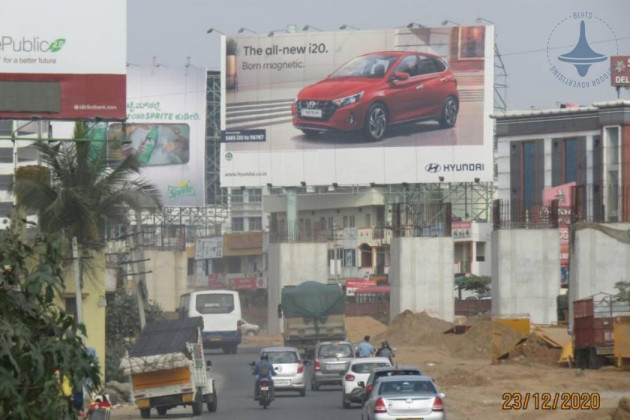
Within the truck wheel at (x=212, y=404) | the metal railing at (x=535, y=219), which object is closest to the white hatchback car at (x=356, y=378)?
the truck wheel at (x=212, y=404)

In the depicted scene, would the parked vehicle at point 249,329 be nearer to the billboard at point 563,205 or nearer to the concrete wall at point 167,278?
the concrete wall at point 167,278

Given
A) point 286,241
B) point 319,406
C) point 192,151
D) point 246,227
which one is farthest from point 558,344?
point 246,227

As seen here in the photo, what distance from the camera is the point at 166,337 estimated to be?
29.6m

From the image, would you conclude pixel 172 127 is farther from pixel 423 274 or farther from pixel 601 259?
pixel 601 259

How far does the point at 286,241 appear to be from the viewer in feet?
252

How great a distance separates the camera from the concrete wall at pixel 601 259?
46.9m

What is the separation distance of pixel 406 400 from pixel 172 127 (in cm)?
6371

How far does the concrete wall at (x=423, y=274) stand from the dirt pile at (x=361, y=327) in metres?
2.68

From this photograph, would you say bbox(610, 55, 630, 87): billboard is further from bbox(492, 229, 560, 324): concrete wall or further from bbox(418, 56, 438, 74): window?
bbox(492, 229, 560, 324): concrete wall

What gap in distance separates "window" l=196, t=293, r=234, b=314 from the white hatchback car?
2880 cm

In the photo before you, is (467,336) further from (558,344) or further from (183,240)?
(183,240)

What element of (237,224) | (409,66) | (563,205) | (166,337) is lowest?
(166,337)

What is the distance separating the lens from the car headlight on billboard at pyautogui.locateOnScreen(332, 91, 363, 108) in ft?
244

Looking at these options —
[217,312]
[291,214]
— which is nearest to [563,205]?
[291,214]
